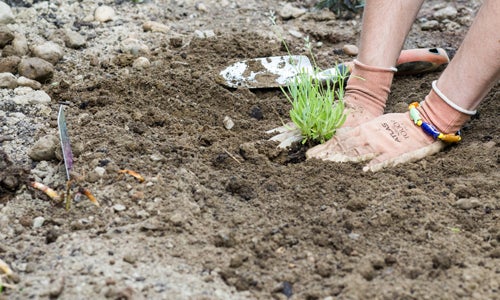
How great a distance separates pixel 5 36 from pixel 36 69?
357mm

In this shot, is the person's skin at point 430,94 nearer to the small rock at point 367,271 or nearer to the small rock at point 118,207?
the small rock at point 367,271

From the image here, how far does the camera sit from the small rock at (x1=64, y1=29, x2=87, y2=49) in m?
3.27

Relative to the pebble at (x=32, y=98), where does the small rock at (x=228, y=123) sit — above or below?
above

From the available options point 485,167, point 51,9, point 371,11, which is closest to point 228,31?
point 51,9

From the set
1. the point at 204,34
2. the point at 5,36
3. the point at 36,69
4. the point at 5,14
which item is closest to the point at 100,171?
the point at 36,69

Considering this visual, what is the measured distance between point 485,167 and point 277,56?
1.26m

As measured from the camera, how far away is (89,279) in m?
1.71

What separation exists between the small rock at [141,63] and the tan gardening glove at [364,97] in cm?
82

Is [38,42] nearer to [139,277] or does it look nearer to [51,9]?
[51,9]

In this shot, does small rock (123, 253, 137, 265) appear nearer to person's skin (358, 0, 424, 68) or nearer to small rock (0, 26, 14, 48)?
person's skin (358, 0, 424, 68)

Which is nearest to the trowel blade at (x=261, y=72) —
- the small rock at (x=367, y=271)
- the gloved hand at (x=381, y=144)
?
the gloved hand at (x=381, y=144)

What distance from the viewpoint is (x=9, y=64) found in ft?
9.58

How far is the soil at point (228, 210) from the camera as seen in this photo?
1741 mm

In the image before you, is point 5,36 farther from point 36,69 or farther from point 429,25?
point 429,25
